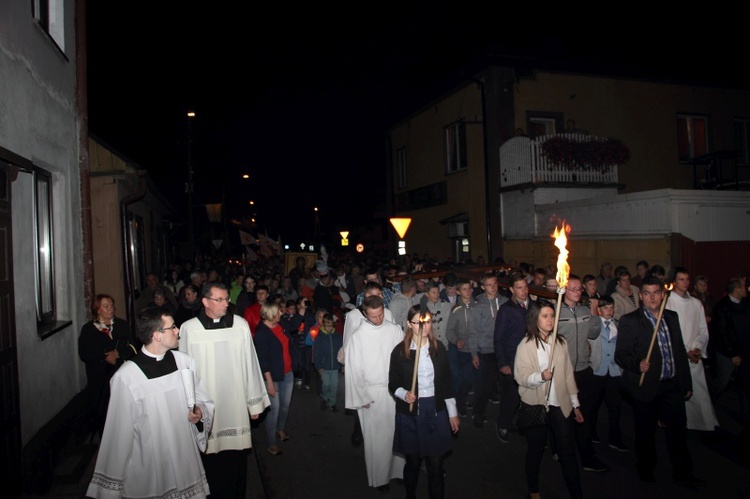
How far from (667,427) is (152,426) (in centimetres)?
488

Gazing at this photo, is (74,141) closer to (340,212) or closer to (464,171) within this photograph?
(464,171)

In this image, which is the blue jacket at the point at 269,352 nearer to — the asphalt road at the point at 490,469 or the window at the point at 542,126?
the asphalt road at the point at 490,469

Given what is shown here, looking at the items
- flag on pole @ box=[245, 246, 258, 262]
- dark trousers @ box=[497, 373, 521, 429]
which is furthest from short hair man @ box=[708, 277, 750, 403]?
flag on pole @ box=[245, 246, 258, 262]

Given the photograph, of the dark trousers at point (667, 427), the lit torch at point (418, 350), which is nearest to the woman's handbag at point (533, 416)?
the lit torch at point (418, 350)

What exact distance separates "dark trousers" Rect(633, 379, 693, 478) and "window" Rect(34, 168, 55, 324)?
6.92 m

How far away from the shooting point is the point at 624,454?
657cm

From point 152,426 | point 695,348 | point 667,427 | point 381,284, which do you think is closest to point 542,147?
point 381,284

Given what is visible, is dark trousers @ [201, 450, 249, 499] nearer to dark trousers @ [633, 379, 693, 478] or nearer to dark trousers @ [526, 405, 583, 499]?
dark trousers @ [526, 405, 583, 499]

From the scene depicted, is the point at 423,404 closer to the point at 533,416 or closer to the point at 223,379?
the point at 533,416

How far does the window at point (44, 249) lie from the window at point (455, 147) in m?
15.7

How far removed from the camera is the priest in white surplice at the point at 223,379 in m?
5.20

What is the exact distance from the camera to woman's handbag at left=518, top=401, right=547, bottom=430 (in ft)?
16.9

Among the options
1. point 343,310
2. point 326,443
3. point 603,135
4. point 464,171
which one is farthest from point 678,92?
point 326,443

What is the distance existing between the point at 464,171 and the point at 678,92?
8.59 meters
